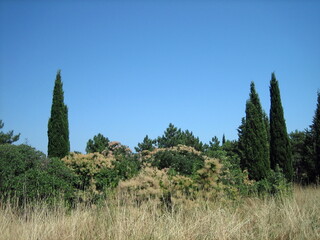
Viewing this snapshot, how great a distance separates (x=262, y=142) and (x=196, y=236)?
1004 cm

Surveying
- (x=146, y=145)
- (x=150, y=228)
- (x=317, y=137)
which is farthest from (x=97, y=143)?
(x=317, y=137)

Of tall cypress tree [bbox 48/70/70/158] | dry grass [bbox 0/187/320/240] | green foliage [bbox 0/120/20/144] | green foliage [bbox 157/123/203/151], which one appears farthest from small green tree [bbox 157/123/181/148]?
green foliage [bbox 0/120/20/144]

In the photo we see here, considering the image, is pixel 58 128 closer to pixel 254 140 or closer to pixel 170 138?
pixel 170 138

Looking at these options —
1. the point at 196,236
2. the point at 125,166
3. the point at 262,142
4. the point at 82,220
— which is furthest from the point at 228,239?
the point at 262,142

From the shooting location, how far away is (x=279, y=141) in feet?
46.8

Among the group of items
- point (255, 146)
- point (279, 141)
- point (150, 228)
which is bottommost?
point (150, 228)

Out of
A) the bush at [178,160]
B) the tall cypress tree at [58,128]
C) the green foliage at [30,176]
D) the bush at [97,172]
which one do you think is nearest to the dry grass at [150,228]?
the green foliage at [30,176]

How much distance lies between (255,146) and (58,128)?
9.24m

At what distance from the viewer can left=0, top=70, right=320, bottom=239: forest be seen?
13.8 feet

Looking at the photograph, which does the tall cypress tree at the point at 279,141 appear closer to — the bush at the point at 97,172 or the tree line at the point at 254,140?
the tree line at the point at 254,140

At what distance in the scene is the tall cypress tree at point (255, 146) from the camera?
41.9 feet

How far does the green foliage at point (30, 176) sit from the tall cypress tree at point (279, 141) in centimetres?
1059

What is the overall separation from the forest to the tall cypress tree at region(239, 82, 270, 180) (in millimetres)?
44

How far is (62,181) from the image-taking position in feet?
22.8
